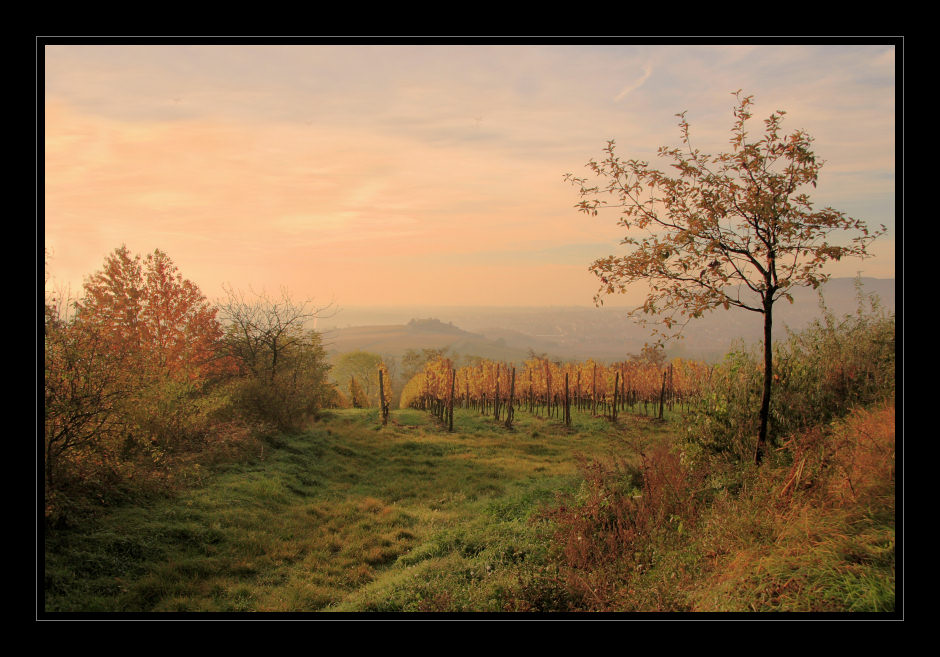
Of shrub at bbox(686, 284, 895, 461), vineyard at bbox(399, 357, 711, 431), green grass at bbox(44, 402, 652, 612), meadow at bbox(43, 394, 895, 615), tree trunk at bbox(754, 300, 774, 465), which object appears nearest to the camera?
meadow at bbox(43, 394, 895, 615)

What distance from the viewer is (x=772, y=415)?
742cm

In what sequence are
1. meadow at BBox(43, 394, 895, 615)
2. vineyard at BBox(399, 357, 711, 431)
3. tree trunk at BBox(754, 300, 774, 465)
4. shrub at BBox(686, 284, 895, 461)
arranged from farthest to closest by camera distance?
vineyard at BBox(399, 357, 711, 431), shrub at BBox(686, 284, 895, 461), tree trunk at BBox(754, 300, 774, 465), meadow at BBox(43, 394, 895, 615)

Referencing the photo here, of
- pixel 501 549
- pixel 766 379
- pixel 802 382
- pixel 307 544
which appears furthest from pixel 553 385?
pixel 766 379

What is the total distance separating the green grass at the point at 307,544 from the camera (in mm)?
6793

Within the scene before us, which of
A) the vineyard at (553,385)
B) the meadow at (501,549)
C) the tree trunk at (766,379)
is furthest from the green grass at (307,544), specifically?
the vineyard at (553,385)

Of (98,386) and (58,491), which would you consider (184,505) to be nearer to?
(58,491)

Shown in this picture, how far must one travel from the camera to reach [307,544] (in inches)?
387

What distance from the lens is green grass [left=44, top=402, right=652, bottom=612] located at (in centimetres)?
679

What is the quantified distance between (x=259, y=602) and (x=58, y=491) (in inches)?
164

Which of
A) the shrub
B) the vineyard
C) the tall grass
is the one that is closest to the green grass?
the tall grass

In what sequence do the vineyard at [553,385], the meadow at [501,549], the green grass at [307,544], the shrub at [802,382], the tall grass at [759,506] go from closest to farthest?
the tall grass at [759,506] < the meadow at [501,549] < the green grass at [307,544] < the shrub at [802,382] < the vineyard at [553,385]

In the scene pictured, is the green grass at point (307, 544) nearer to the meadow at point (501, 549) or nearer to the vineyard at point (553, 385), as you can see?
the meadow at point (501, 549)

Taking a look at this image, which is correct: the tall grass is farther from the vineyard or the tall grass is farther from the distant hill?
the vineyard
